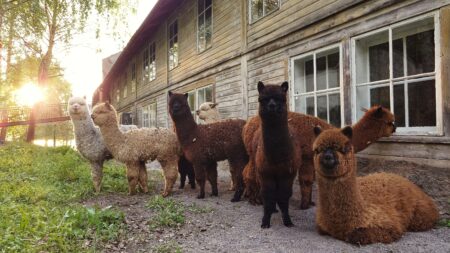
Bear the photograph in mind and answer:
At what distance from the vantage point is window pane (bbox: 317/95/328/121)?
6184 mm

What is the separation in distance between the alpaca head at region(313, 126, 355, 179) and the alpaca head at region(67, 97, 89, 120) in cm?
429

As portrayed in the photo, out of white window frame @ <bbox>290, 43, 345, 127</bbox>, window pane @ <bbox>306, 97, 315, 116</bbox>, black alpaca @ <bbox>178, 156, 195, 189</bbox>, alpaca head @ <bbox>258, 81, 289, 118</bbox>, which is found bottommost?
black alpaca @ <bbox>178, 156, 195, 189</bbox>

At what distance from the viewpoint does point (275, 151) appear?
3.57 m

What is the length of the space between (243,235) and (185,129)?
241 cm

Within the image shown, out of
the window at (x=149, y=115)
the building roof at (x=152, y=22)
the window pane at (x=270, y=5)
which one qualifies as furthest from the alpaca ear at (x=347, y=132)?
the window at (x=149, y=115)

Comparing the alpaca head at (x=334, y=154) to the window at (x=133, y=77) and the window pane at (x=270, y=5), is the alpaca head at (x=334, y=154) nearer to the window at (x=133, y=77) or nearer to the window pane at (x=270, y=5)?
the window pane at (x=270, y=5)

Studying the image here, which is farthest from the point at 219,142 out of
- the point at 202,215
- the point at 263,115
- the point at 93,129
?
the point at 93,129

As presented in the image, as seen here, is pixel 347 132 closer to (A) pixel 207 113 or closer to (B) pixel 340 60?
(B) pixel 340 60

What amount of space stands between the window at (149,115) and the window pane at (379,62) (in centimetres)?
1354

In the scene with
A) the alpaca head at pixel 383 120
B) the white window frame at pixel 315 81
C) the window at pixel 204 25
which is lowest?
the alpaca head at pixel 383 120

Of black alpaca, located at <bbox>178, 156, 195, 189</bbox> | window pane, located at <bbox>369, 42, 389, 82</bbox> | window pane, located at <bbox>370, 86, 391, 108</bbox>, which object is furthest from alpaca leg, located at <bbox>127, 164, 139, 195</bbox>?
window pane, located at <bbox>369, 42, 389, 82</bbox>

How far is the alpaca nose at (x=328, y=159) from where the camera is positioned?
111 inches

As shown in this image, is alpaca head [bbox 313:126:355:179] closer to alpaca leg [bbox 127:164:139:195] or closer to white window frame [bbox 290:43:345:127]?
white window frame [bbox 290:43:345:127]

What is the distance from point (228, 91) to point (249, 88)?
1.16 m
